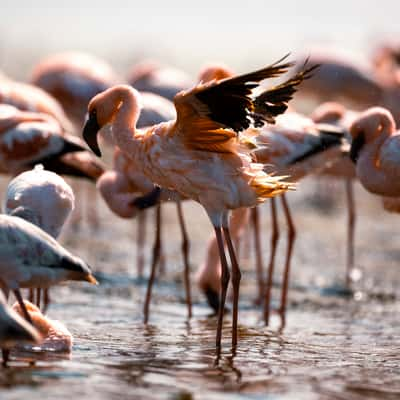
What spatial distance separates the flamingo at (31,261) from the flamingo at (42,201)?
2.66ft

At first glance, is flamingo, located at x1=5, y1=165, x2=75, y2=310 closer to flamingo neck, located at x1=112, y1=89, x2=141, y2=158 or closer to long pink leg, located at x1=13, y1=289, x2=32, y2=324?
flamingo neck, located at x1=112, y1=89, x2=141, y2=158

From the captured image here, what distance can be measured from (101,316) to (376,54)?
10195 mm

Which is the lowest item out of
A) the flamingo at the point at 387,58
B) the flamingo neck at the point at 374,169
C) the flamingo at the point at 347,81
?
the flamingo neck at the point at 374,169

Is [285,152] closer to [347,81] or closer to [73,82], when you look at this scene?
[73,82]

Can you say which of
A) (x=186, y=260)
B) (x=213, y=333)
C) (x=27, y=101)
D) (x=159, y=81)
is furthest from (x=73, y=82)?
(x=213, y=333)

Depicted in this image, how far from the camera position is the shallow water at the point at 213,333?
476cm

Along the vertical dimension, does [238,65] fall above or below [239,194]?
above

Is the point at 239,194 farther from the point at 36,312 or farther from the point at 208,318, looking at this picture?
the point at 208,318

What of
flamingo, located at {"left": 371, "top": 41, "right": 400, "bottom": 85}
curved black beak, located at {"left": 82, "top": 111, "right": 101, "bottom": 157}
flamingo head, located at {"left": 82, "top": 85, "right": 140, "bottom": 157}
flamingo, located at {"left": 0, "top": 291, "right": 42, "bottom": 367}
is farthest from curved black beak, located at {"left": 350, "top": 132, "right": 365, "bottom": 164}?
flamingo, located at {"left": 371, "top": 41, "right": 400, "bottom": 85}

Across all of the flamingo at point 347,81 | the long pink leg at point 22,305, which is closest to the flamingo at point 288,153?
the long pink leg at point 22,305

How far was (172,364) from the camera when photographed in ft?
17.3

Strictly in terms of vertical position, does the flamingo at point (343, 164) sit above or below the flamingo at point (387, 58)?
below

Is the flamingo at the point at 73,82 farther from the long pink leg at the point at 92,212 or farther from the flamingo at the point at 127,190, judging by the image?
the flamingo at the point at 127,190

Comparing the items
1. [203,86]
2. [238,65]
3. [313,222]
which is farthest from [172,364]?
[238,65]
